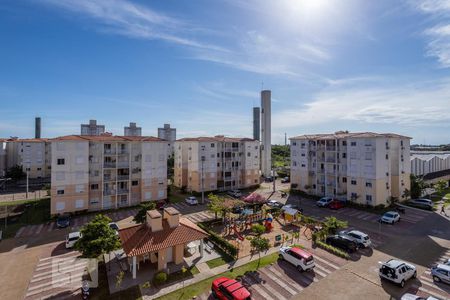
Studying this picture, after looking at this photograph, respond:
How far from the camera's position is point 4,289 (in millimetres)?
20469

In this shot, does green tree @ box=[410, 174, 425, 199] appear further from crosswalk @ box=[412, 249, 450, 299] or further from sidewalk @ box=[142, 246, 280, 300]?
sidewalk @ box=[142, 246, 280, 300]

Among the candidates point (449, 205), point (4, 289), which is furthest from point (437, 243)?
point (4, 289)

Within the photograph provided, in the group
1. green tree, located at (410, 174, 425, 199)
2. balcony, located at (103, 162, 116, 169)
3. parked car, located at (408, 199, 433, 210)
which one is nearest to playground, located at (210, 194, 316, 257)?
balcony, located at (103, 162, 116, 169)

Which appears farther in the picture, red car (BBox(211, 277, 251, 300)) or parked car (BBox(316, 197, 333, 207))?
parked car (BBox(316, 197, 333, 207))

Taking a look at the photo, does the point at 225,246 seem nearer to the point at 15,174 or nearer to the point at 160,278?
the point at 160,278

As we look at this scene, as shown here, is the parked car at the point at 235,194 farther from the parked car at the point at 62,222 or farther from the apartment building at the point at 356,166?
the parked car at the point at 62,222

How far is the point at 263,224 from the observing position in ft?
117

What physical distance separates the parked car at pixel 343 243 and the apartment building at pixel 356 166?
2063 cm

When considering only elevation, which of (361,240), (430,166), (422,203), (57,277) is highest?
(430,166)

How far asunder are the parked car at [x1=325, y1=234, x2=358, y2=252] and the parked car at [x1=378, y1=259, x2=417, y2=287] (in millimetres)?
5468

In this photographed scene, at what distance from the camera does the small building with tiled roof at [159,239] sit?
72.7 ft

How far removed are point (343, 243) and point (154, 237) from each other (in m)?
20.7

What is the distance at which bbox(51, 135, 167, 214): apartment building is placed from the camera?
40.8 meters

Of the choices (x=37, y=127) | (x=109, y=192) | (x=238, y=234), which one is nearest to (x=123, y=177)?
(x=109, y=192)
